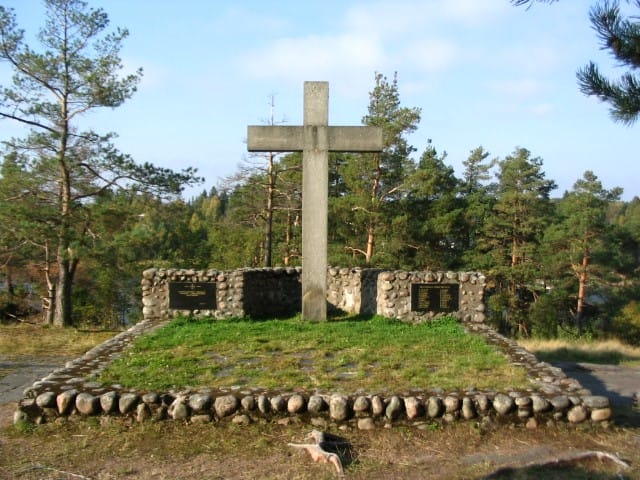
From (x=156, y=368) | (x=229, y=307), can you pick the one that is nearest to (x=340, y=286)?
(x=229, y=307)

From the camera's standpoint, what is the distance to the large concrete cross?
10.2 m

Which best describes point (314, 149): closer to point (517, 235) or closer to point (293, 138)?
point (293, 138)

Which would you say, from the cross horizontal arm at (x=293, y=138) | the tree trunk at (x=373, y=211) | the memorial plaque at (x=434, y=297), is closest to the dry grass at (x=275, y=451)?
the memorial plaque at (x=434, y=297)

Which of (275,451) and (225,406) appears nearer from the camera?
(275,451)

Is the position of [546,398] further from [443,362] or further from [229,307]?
[229,307]

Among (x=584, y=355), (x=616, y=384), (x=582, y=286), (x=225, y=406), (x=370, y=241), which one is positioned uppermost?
(x=370, y=241)

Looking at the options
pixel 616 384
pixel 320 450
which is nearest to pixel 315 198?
pixel 616 384

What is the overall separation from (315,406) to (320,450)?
2.45ft

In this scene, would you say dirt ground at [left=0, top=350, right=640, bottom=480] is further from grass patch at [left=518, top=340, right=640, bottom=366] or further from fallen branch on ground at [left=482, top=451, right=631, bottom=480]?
grass patch at [left=518, top=340, right=640, bottom=366]

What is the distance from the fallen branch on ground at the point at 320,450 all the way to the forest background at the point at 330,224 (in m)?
9.99

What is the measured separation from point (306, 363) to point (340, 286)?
529 centimetres

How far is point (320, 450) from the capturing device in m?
4.70

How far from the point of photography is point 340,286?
12.4 metres

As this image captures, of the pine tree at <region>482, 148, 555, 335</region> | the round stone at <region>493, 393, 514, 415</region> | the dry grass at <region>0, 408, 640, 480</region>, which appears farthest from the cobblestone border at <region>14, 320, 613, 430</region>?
the pine tree at <region>482, 148, 555, 335</region>
